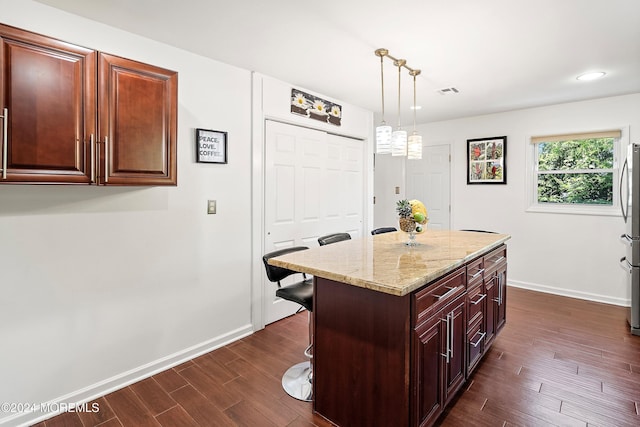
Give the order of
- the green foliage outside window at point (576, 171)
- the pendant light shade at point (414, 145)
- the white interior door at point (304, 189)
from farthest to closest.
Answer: the green foliage outside window at point (576, 171)
the white interior door at point (304, 189)
the pendant light shade at point (414, 145)

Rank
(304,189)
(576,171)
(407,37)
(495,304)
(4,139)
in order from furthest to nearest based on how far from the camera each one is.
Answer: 1. (576,171)
2. (304,189)
3. (495,304)
4. (407,37)
5. (4,139)

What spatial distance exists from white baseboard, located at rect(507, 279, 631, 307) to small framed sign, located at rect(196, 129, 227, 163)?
400 cm

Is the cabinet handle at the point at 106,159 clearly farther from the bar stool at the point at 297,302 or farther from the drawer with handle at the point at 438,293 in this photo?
the drawer with handle at the point at 438,293

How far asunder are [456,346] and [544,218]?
10.1 feet

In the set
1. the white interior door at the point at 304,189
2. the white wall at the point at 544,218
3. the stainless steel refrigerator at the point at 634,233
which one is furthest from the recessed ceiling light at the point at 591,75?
the white interior door at the point at 304,189

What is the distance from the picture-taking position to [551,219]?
4.12m

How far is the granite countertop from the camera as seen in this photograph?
148 centimetres

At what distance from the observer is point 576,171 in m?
4.00

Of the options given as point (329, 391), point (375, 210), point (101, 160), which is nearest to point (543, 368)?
point (329, 391)

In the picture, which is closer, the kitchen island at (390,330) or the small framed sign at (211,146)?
the kitchen island at (390,330)

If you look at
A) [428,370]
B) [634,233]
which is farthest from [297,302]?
[634,233]

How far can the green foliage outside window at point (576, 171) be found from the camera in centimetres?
384

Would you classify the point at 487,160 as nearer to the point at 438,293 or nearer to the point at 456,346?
the point at 456,346

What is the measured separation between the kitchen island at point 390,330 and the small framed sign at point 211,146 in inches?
46.1
